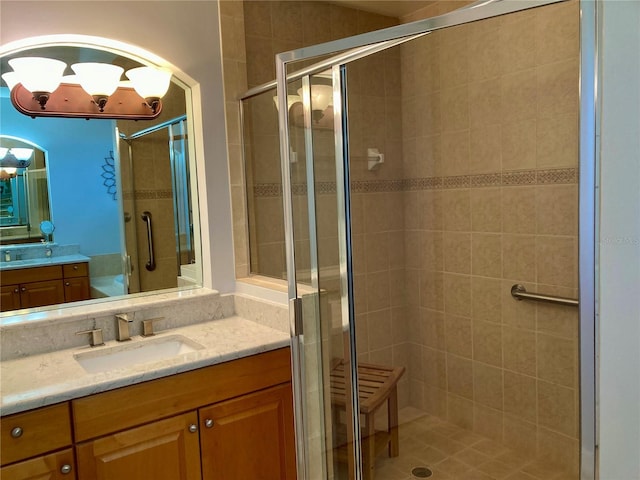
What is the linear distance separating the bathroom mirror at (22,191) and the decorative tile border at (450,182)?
0.93 meters

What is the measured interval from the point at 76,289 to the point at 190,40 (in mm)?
1194

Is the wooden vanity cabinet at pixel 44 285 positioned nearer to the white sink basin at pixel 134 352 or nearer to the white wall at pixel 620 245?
the white sink basin at pixel 134 352

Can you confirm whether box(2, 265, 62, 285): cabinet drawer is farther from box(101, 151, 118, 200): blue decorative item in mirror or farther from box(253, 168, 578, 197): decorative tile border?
box(253, 168, 578, 197): decorative tile border

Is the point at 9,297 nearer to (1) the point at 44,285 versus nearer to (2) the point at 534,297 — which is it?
(1) the point at 44,285

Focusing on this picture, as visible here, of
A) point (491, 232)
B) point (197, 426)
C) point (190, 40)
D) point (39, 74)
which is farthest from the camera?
point (491, 232)

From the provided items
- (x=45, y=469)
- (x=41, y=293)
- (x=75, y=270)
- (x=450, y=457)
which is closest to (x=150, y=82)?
(x=75, y=270)

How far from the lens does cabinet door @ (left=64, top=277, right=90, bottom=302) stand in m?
2.12

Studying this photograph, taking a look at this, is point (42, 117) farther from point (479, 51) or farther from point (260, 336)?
point (479, 51)

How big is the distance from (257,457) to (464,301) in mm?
1239

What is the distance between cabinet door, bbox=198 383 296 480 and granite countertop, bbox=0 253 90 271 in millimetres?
837

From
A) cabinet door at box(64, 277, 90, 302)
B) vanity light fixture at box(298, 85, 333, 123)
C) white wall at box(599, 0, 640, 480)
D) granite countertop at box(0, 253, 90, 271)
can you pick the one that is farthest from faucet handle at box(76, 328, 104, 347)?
white wall at box(599, 0, 640, 480)

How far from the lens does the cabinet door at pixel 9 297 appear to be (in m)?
1.99

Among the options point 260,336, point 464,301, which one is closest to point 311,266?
point 260,336

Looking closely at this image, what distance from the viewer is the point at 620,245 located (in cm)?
105
